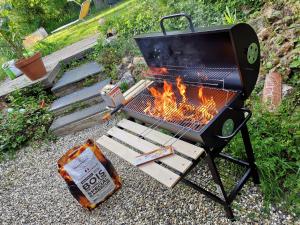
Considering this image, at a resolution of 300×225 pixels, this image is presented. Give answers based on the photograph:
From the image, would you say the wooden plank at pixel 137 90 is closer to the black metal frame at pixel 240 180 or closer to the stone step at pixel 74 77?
the black metal frame at pixel 240 180

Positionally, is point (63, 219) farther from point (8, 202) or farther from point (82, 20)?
point (82, 20)

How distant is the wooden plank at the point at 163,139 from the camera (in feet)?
7.09

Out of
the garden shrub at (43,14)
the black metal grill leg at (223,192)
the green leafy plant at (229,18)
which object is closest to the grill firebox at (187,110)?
the black metal grill leg at (223,192)

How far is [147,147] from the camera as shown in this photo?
8.12 ft

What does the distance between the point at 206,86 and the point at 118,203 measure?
1611 mm

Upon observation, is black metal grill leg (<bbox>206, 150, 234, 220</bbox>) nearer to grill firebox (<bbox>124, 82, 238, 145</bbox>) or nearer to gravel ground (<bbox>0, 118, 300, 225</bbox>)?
gravel ground (<bbox>0, 118, 300, 225</bbox>)

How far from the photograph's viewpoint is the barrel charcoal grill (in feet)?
6.81

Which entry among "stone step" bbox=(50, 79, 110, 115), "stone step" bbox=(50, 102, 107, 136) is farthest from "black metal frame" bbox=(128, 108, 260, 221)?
"stone step" bbox=(50, 79, 110, 115)

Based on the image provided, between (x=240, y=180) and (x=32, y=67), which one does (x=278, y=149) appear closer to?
(x=240, y=180)

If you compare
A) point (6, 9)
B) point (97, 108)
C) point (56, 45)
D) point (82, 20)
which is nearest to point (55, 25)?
point (82, 20)

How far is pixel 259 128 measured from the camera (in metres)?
2.93

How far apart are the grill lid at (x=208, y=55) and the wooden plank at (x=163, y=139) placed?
23.3 inches

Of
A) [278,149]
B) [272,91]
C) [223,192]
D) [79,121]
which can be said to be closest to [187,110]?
[223,192]

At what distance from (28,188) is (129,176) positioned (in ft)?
5.13
